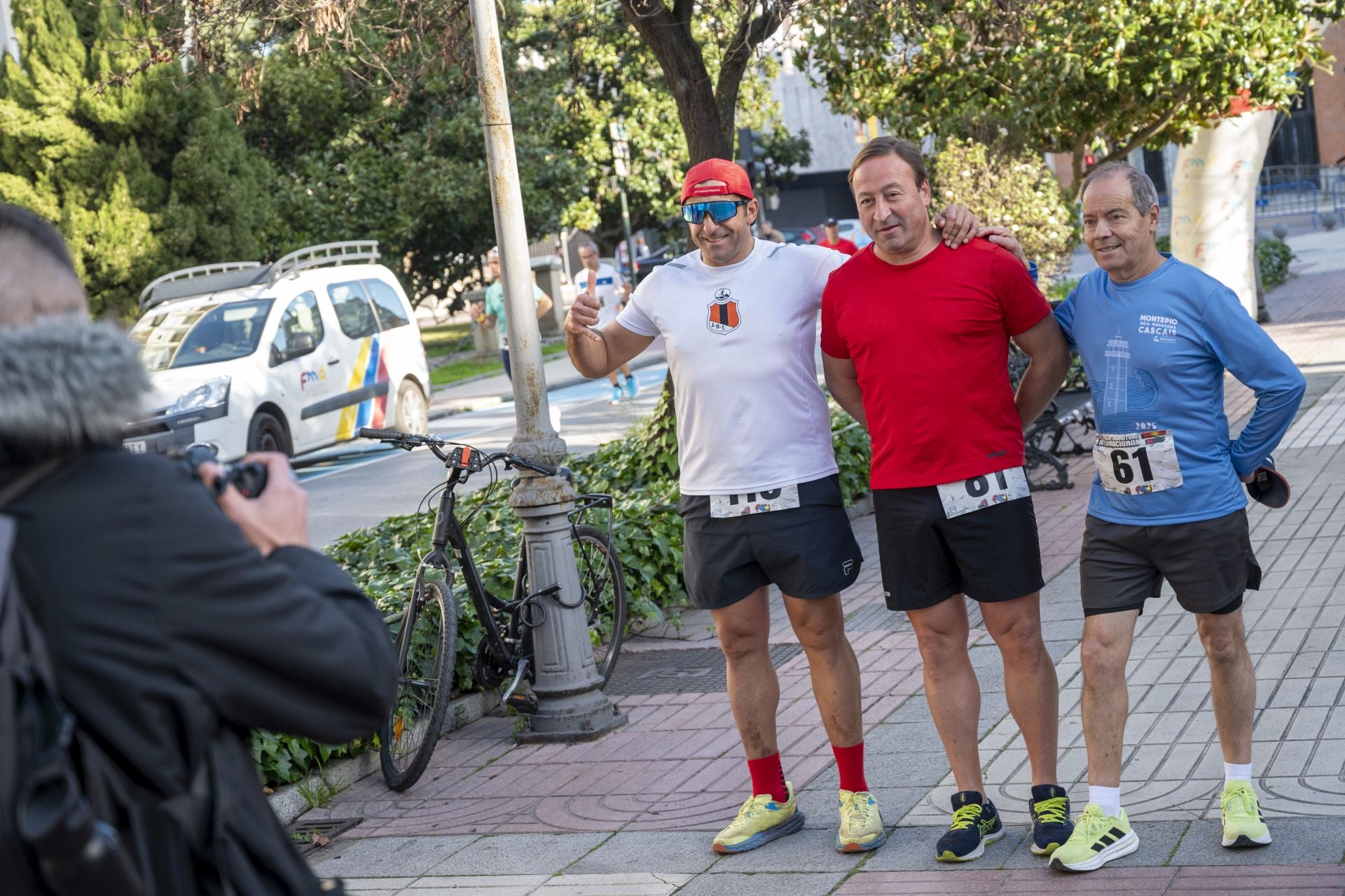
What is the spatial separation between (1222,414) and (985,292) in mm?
726

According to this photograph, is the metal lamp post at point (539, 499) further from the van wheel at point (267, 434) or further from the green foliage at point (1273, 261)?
the green foliage at point (1273, 261)

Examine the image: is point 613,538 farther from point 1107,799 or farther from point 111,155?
point 111,155

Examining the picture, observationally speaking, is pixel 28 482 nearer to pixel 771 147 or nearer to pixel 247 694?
pixel 247 694

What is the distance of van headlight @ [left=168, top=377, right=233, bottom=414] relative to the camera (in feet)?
46.0

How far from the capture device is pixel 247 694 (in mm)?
1787

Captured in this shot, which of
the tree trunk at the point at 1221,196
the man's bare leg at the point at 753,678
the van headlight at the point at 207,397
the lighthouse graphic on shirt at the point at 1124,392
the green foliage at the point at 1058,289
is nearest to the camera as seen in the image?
the lighthouse graphic on shirt at the point at 1124,392

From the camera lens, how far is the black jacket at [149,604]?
5.59 feet

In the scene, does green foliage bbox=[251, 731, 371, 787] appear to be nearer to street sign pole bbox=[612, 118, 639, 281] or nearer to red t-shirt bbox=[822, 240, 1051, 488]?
red t-shirt bbox=[822, 240, 1051, 488]

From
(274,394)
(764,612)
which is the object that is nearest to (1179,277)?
(764,612)

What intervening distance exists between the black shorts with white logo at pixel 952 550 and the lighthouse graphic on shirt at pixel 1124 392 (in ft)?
1.10

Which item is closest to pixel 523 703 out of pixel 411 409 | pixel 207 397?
pixel 207 397

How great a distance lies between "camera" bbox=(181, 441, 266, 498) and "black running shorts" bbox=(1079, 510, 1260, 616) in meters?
2.66

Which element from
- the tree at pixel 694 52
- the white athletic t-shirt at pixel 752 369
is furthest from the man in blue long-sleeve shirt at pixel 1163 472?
the tree at pixel 694 52

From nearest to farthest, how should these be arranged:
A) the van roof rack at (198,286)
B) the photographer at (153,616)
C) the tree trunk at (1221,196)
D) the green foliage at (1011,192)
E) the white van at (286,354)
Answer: the photographer at (153,616)
the green foliage at (1011,192)
the tree trunk at (1221,196)
the white van at (286,354)
the van roof rack at (198,286)
